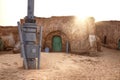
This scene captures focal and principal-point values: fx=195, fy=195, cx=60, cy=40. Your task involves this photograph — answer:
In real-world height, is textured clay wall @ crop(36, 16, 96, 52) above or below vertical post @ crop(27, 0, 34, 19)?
below

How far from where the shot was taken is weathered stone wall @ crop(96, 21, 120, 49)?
27188 millimetres

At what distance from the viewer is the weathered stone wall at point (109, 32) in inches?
1070

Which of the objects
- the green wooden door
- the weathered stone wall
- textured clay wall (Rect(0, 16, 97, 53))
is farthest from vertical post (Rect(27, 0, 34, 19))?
the weathered stone wall

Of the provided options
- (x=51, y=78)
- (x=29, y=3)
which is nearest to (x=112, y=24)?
(x=29, y=3)

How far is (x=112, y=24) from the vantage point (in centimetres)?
2764

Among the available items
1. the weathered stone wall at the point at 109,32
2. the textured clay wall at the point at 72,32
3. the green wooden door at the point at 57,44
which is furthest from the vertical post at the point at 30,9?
the weathered stone wall at the point at 109,32

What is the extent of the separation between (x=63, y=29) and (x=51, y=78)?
42.5 feet

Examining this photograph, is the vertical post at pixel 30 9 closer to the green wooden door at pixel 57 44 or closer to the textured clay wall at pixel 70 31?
the textured clay wall at pixel 70 31

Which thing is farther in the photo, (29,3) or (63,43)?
(63,43)

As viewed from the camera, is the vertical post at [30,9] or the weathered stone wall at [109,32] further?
the weathered stone wall at [109,32]

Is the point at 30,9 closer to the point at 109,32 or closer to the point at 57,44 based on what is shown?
the point at 57,44

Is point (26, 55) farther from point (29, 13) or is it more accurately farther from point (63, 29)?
point (63, 29)

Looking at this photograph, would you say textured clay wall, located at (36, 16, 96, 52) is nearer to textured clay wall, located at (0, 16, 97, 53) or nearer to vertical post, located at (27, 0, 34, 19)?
textured clay wall, located at (0, 16, 97, 53)

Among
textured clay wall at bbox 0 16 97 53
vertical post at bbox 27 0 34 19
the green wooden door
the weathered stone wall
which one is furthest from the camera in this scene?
the weathered stone wall
